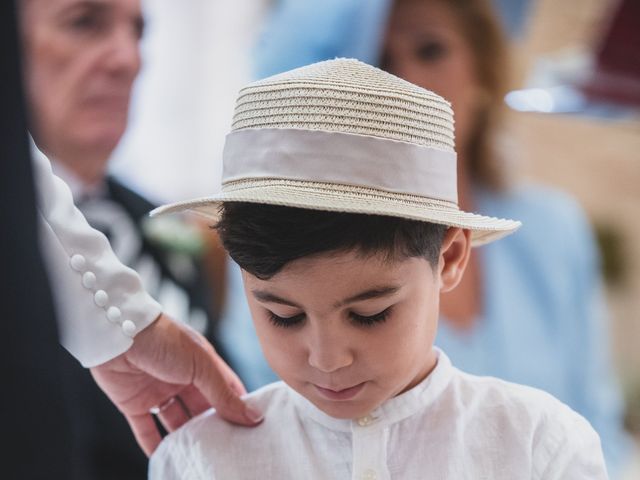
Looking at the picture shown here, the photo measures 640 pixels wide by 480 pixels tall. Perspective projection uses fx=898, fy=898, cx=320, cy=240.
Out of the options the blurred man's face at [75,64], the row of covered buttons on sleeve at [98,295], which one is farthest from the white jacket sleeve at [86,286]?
the blurred man's face at [75,64]

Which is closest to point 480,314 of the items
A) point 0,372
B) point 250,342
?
point 250,342

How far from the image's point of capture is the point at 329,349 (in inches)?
27.0

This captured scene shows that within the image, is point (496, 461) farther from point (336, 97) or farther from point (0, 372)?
point (0, 372)

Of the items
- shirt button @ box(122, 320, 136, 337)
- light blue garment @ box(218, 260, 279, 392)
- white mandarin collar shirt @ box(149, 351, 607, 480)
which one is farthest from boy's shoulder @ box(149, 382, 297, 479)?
light blue garment @ box(218, 260, 279, 392)

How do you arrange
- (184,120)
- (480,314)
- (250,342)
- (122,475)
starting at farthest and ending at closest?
1. (184,120)
2. (480,314)
3. (250,342)
4. (122,475)

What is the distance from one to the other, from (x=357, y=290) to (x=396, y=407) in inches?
5.6

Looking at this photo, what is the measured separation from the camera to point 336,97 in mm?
711

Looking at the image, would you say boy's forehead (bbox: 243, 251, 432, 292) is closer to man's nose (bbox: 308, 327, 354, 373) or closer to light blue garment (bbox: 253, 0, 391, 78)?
man's nose (bbox: 308, 327, 354, 373)

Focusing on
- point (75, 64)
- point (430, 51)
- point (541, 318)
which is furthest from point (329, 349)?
point (541, 318)

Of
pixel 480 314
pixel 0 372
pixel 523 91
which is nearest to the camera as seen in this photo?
pixel 0 372

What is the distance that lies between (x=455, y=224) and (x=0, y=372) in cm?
36

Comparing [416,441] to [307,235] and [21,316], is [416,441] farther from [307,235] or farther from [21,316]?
[21,316]

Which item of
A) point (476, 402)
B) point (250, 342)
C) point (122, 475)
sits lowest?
point (122, 475)

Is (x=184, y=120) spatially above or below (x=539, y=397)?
above
